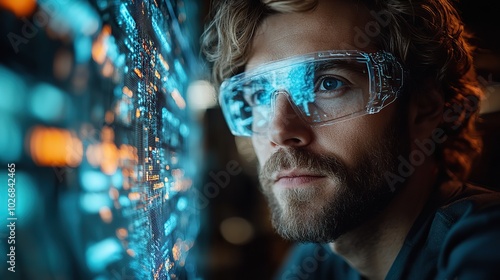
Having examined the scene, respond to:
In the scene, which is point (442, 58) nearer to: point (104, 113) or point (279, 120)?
point (279, 120)

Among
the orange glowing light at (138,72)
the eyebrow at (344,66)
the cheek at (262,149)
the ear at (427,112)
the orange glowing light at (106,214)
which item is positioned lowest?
the orange glowing light at (106,214)

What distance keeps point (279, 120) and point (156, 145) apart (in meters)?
0.37

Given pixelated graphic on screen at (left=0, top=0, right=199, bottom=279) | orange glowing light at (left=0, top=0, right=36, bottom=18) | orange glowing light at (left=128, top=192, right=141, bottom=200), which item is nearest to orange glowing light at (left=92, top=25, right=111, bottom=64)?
pixelated graphic on screen at (left=0, top=0, right=199, bottom=279)

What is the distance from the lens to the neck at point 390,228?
129cm

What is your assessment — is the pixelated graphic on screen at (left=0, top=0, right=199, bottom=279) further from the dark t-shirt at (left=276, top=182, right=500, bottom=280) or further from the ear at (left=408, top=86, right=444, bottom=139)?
the ear at (left=408, top=86, right=444, bottom=139)

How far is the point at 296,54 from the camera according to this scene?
1167 millimetres

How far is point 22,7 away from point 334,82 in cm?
81

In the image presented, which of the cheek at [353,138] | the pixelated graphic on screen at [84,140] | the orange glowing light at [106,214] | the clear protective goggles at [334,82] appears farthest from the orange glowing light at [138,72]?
the cheek at [353,138]

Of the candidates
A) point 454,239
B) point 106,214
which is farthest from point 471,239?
point 106,214

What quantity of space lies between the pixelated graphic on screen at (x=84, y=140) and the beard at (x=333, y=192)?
0.35m

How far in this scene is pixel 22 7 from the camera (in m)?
0.66

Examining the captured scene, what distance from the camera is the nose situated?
115cm

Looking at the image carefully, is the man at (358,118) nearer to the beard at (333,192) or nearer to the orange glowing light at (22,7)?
the beard at (333,192)

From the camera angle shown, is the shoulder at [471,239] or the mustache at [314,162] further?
the mustache at [314,162]
